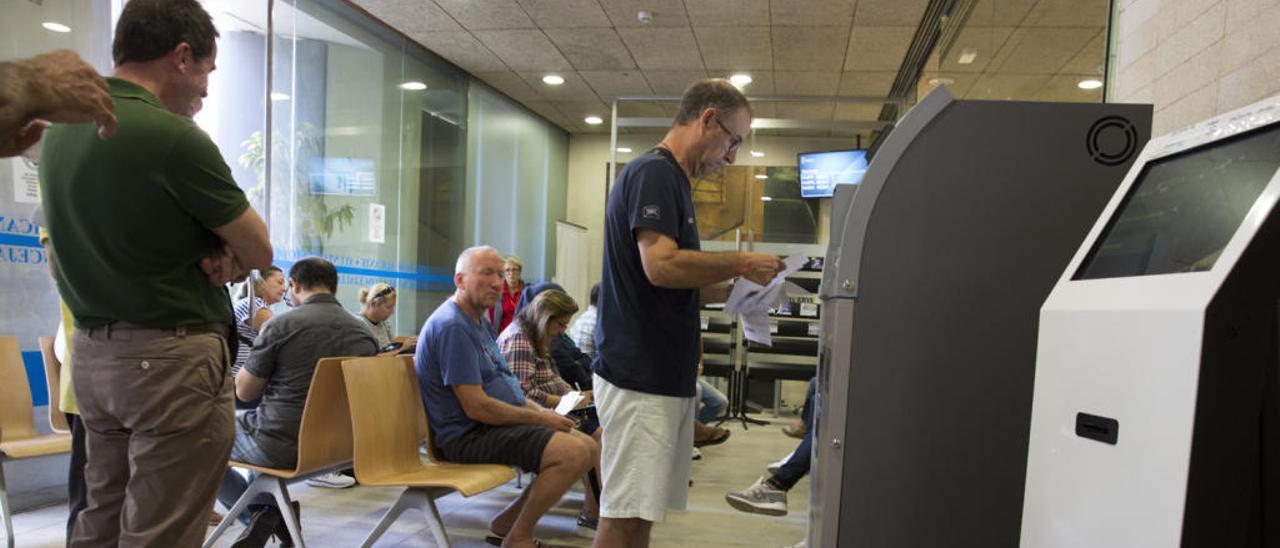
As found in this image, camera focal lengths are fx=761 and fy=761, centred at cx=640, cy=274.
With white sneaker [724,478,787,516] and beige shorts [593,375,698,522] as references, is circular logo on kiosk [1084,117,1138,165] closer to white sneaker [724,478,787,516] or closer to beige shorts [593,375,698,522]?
beige shorts [593,375,698,522]

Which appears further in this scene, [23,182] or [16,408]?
[23,182]

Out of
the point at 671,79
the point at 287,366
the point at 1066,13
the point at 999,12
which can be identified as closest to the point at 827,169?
the point at 671,79

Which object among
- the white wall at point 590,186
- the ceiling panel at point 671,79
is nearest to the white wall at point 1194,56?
the ceiling panel at point 671,79

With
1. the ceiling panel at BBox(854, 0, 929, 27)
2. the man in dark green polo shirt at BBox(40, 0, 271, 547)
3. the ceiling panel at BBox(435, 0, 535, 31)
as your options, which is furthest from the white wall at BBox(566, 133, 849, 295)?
the man in dark green polo shirt at BBox(40, 0, 271, 547)

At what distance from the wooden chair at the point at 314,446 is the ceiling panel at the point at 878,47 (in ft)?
14.7

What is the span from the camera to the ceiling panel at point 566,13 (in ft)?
17.4

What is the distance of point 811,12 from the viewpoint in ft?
17.3

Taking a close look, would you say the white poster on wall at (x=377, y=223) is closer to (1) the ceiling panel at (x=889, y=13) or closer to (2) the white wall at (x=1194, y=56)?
(1) the ceiling panel at (x=889, y=13)

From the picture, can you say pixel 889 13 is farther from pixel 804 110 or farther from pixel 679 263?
pixel 679 263

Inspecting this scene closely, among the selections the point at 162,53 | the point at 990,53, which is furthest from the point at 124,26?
the point at 990,53

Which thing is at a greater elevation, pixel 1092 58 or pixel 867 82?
pixel 867 82

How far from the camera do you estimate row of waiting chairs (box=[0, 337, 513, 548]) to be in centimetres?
266

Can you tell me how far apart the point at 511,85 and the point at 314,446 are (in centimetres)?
561

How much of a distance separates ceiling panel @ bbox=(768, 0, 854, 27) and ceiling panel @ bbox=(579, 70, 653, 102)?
184 cm
